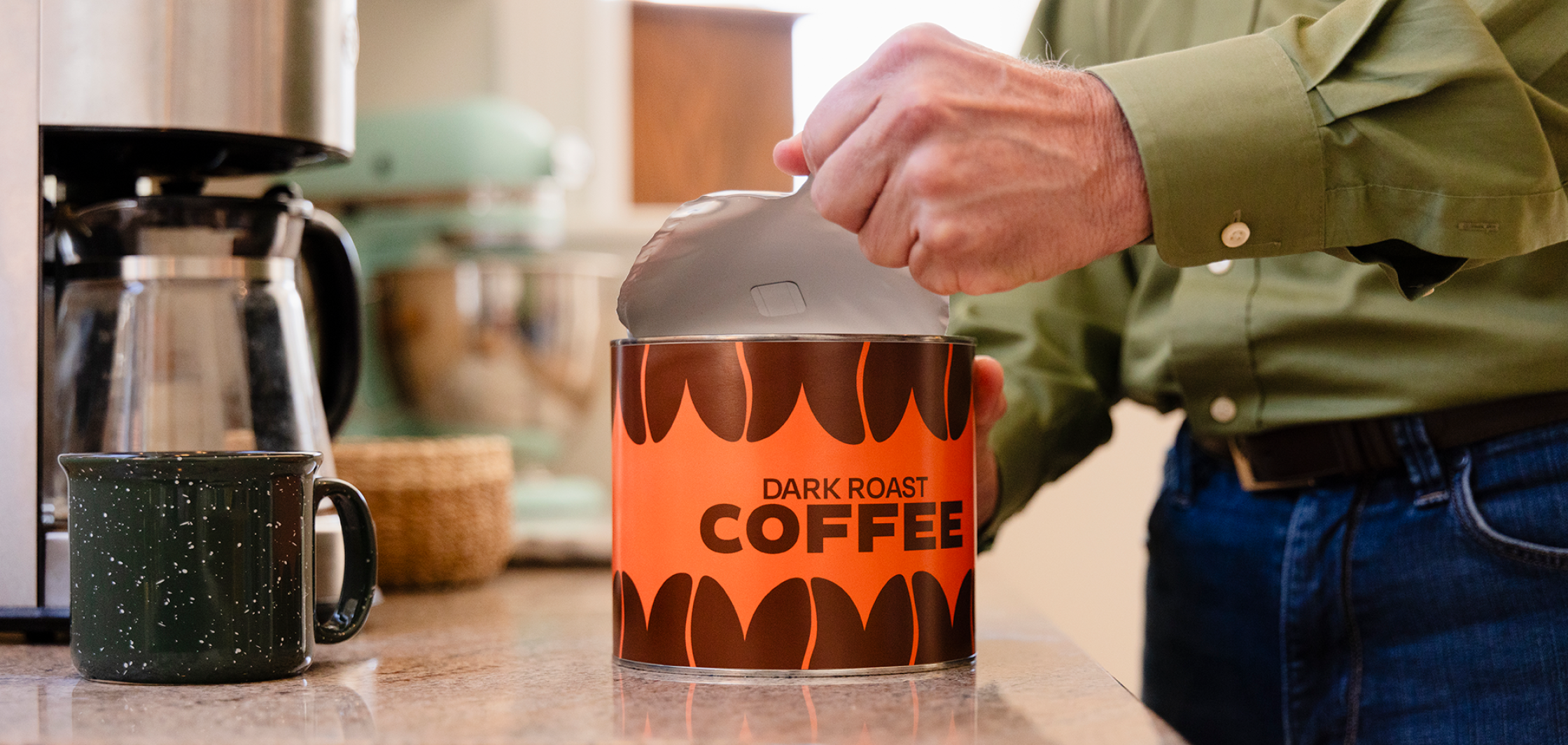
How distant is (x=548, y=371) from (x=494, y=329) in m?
0.10

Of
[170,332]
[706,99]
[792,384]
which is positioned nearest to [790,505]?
[792,384]

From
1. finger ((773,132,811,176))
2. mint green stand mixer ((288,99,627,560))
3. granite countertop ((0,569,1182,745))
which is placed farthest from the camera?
mint green stand mixer ((288,99,627,560))

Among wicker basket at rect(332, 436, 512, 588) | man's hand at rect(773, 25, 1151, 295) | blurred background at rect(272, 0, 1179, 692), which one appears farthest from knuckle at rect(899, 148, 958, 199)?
blurred background at rect(272, 0, 1179, 692)

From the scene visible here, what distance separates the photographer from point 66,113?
23.7 inches

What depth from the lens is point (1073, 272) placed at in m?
0.93

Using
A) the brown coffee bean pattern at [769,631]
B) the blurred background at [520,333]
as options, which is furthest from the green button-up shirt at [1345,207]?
the blurred background at [520,333]

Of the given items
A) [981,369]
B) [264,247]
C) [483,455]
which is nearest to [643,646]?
[981,369]

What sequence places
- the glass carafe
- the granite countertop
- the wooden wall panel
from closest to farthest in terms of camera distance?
the granite countertop → the glass carafe → the wooden wall panel

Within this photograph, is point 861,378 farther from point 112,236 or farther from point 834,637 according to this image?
point 112,236

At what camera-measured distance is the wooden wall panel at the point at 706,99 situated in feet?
8.58

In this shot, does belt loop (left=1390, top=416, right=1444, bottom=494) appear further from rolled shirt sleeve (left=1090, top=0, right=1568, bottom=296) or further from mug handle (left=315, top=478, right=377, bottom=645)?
mug handle (left=315, top=478, right=377, bottom=645)

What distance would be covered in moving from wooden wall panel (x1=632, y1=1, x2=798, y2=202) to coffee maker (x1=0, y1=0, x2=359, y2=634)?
1.96 metres

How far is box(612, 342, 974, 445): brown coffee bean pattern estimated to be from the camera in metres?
0.49

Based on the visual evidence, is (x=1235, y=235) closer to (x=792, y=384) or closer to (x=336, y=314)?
(x=792, y=384)
